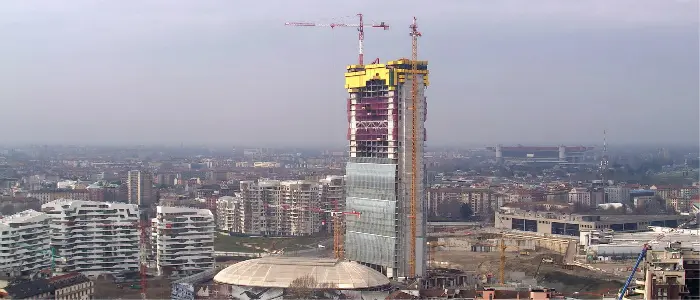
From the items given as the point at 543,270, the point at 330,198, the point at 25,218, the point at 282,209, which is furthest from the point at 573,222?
the point at 25,218

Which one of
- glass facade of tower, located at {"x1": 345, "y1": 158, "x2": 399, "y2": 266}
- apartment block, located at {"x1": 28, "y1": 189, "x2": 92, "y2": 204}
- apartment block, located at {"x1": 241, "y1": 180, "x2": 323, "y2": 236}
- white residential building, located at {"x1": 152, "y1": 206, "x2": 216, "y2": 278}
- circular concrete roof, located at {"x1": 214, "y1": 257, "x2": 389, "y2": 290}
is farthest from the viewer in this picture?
apartment block, located at {"x1": 28, "y1": 189, "x2": 92, "y2": 204}

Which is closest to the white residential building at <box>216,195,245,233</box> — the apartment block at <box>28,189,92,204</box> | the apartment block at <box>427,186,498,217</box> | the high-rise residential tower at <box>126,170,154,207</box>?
the high-rise residential tower at <box>126,170,154,207</box>

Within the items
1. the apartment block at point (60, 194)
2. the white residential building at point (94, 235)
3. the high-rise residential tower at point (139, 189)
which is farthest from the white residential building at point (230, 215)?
the white residential building at point (94, 235)

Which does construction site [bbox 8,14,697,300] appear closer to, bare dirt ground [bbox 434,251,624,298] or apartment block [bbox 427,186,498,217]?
bare dirt ground [bbox 434,251,624,298]

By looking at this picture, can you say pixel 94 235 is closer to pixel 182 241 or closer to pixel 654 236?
pixel 182 241

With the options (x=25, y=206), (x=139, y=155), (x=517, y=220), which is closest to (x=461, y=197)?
(x=517, y=220)

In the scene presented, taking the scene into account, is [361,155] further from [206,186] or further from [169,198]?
[206,186]

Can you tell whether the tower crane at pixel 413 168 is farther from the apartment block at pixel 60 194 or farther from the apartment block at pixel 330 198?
the apartment block at pixel 60 194
